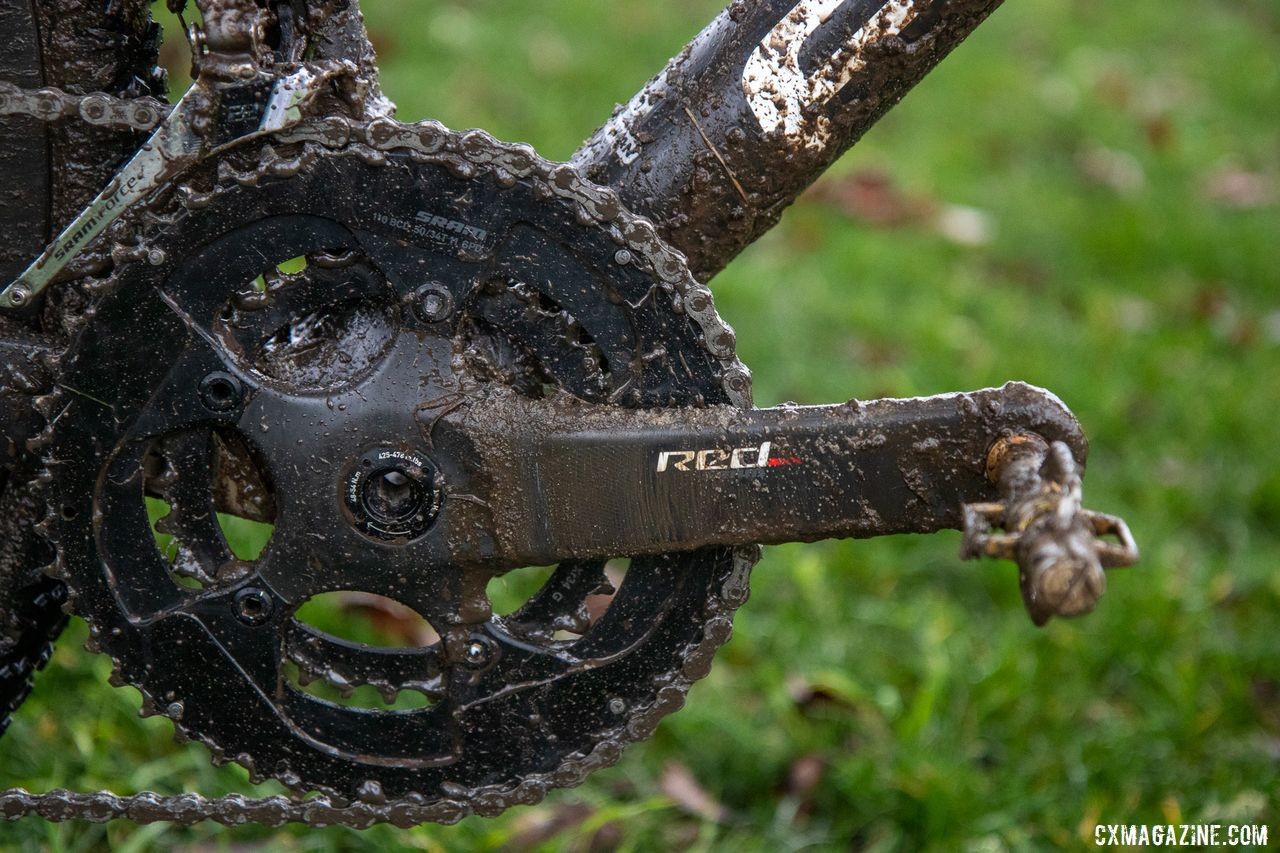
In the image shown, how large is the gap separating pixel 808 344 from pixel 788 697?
161cm

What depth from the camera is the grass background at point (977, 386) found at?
2570 mm

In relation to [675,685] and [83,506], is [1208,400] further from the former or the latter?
[83,506]

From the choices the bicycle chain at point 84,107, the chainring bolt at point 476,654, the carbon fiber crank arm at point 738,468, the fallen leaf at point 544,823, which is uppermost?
the bicycle chain at point 84,107

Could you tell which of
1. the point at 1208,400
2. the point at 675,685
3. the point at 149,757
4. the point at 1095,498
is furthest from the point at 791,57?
the point at 1208,400

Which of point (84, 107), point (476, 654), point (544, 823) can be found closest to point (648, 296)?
point (476, 654)

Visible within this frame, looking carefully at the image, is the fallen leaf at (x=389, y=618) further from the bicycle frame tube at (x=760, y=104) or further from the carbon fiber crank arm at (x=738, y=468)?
the bicycle frame tube at (x=760, y=104)

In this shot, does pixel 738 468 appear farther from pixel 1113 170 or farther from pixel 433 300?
pixel 1113 170

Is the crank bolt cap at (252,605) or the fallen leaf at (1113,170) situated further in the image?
the fallen leaf at (1113,170)

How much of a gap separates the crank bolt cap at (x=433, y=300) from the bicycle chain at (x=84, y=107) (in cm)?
45

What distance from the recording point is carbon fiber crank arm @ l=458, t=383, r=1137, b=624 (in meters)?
1.75

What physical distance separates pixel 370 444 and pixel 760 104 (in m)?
0.74

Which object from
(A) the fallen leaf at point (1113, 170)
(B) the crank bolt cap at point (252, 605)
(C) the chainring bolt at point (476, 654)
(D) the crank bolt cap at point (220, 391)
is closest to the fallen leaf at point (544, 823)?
(C) the chainring bolt at point (476, 654)

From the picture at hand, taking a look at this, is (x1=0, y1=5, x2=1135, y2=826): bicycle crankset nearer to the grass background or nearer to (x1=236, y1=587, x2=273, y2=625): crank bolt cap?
(x1=236, y1=587, x2=273, y2=625): crank bolt cap

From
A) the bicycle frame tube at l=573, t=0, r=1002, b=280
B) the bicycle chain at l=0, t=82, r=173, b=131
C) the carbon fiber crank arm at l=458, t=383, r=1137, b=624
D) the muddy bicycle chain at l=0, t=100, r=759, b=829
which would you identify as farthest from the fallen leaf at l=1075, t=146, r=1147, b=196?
the bicycle chain at l=0, t=82, r=173, b=131
